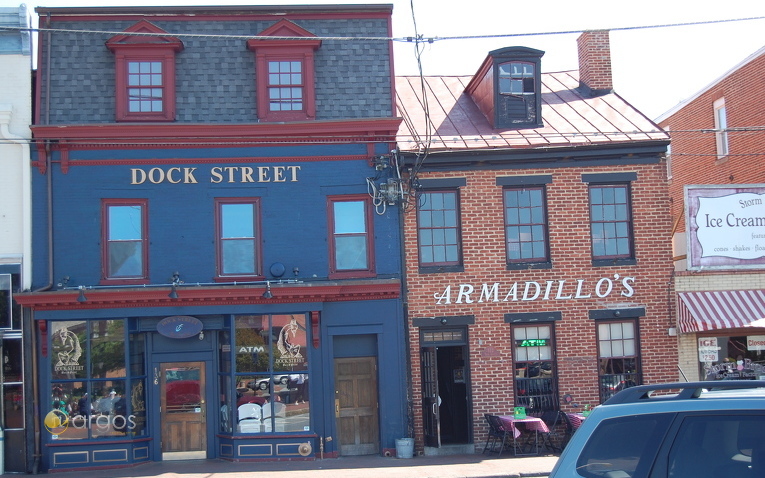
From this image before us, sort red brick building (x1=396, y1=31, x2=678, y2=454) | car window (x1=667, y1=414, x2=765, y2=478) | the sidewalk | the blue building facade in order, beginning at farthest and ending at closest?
red brick building (x1=396, y1=31, x2=678, y2=454), the blue building facade, the sidewalk, car window (x1=667, y1=414, x2=765, y2=478)

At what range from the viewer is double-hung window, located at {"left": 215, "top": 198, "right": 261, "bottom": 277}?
1767cm

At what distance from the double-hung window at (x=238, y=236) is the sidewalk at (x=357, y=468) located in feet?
12.9

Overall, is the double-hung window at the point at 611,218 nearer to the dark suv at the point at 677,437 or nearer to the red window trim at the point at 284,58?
the red window trim at the point at 284,58

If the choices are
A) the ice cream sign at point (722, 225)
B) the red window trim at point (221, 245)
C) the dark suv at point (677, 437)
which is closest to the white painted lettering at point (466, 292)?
the red window trim at point (221, 245)

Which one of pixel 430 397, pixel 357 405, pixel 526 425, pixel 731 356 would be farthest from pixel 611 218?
pixel 357 405

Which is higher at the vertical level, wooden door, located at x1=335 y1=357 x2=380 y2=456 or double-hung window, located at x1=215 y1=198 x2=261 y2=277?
double-hung window, located at x1=215 y1=198 x2=261 y2=277

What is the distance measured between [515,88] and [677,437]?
49.7ft

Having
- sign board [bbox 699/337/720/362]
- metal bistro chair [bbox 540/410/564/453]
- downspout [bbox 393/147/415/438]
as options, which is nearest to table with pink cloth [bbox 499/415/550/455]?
metal bistro chair [bbox 540/410/564/453]

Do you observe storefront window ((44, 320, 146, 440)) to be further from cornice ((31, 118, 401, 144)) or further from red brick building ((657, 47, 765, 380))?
red brick building ((657, 47, 765, 380))

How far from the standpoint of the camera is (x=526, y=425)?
17.2 metres

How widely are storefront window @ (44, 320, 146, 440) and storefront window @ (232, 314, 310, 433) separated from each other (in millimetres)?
2193

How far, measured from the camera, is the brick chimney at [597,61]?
69.6 ft

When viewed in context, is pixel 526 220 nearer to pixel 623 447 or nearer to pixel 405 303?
pixel 405 303

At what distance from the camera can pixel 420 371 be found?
1783 centimetres
